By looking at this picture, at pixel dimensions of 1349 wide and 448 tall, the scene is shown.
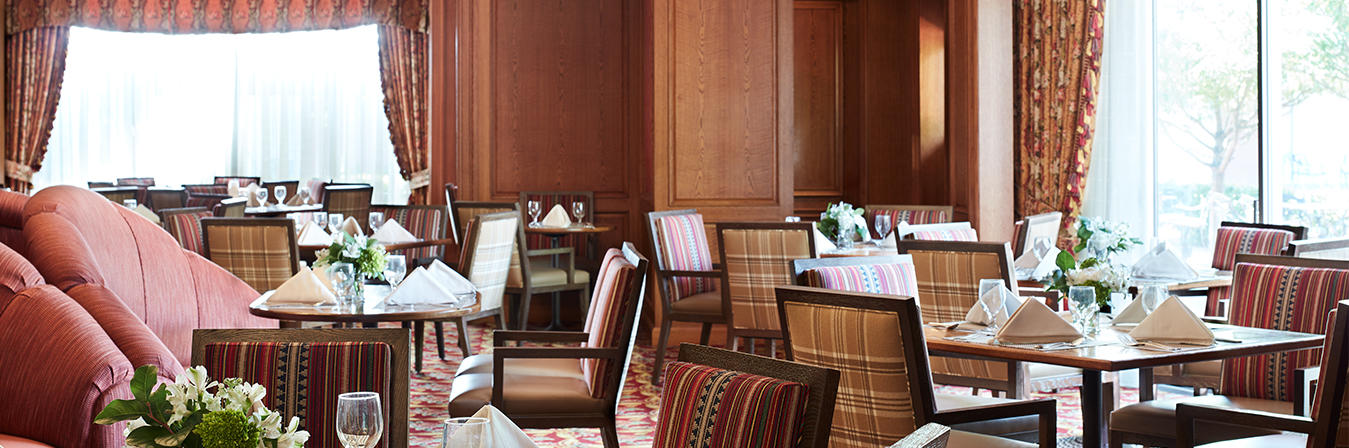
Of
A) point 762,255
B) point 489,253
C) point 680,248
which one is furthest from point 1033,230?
point 489,253

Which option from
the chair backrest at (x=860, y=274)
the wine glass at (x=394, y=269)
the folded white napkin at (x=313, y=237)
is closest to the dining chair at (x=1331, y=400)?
the chair backrest at (x=860, y=274)

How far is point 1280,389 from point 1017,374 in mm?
710

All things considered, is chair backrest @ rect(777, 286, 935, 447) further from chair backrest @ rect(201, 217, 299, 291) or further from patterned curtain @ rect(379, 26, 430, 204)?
patterned curtain @ rect(379, 26, 430, 204)

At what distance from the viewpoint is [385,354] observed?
2322 mm

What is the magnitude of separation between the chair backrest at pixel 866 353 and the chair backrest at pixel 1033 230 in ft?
9.82

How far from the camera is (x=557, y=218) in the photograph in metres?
7.36

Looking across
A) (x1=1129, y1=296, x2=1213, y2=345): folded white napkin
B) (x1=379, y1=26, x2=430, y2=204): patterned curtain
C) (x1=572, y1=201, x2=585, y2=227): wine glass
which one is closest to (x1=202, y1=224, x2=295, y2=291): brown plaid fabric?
(x1=572, y1=201, x2=585, y2=227): wine glass

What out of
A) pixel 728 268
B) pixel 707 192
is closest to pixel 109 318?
pixel 728 268

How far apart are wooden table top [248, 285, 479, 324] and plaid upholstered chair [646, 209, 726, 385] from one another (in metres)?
1.89

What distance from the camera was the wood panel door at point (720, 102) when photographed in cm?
675

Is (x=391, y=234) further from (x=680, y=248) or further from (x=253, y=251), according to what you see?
(x=680, y=248)

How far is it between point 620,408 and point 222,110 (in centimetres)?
737

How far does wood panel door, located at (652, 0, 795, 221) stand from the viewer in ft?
22.1

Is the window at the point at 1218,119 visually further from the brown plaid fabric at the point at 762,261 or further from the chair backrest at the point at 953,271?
the chair backrest at the point at 953,271
